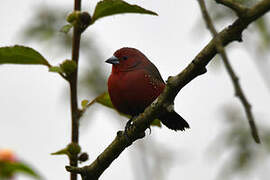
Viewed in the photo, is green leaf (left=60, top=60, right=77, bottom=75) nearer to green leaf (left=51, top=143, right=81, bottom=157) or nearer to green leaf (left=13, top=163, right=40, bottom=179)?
green leaf (left=51, top=143, right=81, bottom=157)

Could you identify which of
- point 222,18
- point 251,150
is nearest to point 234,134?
point 251,150

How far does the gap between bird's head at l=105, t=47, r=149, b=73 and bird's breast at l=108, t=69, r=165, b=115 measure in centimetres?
21

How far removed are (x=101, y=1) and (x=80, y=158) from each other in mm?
760

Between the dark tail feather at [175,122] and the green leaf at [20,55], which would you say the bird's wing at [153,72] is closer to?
the dark tail feather at [175,122]

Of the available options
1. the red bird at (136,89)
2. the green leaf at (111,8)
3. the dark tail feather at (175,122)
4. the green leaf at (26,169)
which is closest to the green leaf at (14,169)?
the green leaf at (26,169)

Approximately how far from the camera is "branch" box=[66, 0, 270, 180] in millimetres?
1695

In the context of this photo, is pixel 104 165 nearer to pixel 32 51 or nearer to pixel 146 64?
pixel 32 51

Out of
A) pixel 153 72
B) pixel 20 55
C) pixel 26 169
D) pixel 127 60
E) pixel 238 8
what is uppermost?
pixel 127 60

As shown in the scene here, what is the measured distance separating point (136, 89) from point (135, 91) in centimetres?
2

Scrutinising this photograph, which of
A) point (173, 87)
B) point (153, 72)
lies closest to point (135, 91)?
point (153, 72)

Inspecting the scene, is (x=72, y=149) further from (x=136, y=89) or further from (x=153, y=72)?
(x=153, y=72)

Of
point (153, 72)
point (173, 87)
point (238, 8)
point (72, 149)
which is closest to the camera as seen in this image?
point (238, 8)

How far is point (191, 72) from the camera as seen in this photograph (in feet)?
6.23

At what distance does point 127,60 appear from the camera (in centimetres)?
430
